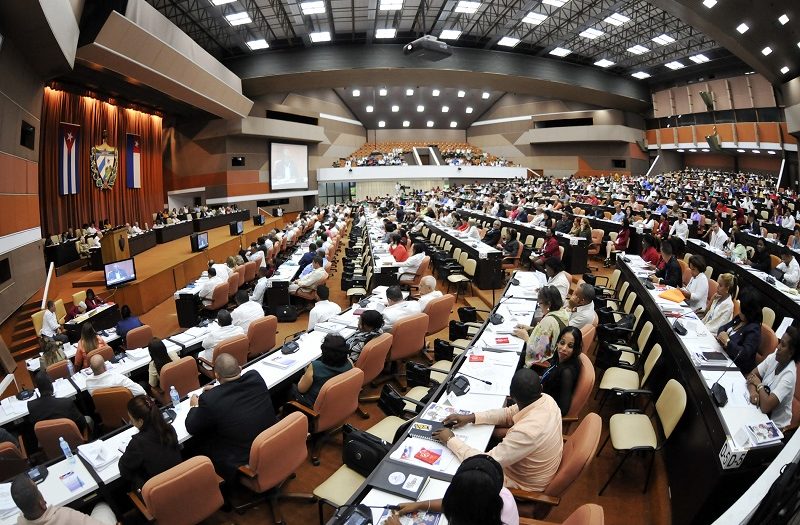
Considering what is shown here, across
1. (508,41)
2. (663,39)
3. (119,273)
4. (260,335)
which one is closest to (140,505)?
(260,335)

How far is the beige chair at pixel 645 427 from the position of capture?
3.36m

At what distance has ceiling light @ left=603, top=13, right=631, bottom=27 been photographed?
1950 centimetres

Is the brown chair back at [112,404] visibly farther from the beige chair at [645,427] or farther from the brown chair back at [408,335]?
the beige chair at [645,427]

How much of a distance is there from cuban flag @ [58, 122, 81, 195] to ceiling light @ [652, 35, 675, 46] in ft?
85.0

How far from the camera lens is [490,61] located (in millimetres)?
24703

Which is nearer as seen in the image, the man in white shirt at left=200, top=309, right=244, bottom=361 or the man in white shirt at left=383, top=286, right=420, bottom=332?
the man in white shirt at left=200, top=309, right=244, bottom=361

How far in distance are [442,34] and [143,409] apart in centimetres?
2443

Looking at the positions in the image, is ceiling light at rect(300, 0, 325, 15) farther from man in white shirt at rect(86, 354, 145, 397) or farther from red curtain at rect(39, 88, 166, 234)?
man in white shirt at rect(86, 354, 145, 397)

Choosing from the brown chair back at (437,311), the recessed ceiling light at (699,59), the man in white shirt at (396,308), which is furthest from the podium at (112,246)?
the recessed ceiling light at (699,59)

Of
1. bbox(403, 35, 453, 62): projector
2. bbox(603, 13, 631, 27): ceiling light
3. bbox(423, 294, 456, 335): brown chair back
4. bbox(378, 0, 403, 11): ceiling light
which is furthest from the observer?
bbox(603, 13, 631, 27): ceiling light

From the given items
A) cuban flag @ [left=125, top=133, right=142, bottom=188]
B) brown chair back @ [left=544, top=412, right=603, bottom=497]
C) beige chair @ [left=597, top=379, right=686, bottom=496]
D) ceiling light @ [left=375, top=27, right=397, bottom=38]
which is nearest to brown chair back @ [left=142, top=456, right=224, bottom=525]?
brown chair back @ [left=544, top=412, right=603, bottom=497]

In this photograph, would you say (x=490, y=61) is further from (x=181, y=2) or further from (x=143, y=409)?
(x=143, y=409)

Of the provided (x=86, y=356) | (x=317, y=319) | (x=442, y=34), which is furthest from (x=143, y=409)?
(x=442, y=34)

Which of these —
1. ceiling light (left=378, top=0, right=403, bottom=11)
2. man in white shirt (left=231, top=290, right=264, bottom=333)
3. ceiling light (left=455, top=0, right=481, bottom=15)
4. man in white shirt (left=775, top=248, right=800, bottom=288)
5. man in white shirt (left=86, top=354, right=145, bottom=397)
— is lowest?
man in white shirt (left=86, top=354, right=145, bottom=397)
